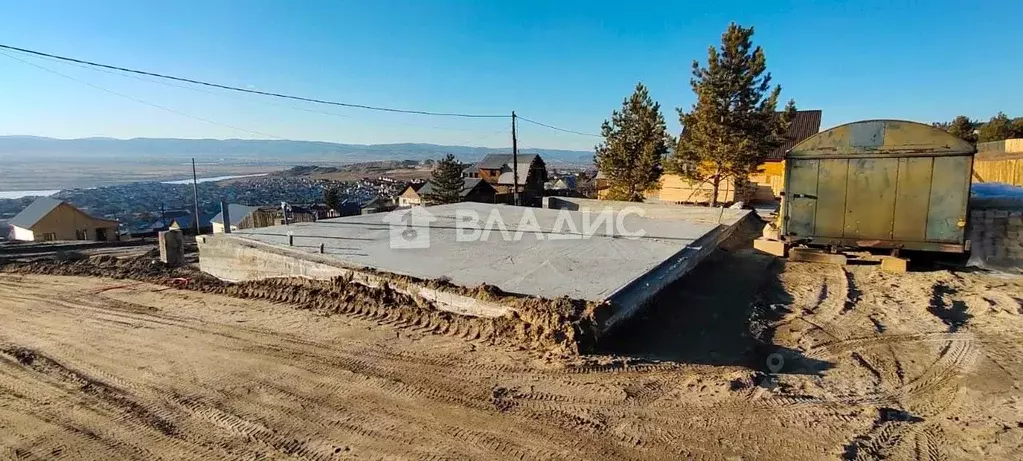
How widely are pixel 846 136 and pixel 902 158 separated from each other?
3.03 feet

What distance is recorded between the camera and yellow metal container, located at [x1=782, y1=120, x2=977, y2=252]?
7.87m

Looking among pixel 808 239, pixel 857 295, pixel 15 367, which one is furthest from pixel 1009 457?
pixel 15 367

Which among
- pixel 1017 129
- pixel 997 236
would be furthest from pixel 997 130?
pixel 997 236

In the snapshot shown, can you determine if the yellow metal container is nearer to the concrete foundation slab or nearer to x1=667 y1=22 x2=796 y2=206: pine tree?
the concrete foundation slab

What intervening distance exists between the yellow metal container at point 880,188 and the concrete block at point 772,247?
0.47 m

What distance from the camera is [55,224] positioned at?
24625 mm

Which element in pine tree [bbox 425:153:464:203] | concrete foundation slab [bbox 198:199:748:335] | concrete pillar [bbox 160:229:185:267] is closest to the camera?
concrete foundation slab [bbox 198:199:748:335]

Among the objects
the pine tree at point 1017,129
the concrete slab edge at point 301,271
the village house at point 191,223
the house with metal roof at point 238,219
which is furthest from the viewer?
the village house at point 191,223

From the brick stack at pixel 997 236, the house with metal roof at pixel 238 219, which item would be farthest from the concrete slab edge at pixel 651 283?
the house with metal roof at pixel 238 219

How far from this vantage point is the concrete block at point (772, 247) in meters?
9.76

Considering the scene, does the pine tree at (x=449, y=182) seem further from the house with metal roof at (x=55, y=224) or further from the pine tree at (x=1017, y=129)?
the pine tree at (x=1017, y=129)

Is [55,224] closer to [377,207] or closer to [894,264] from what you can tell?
[377,207]

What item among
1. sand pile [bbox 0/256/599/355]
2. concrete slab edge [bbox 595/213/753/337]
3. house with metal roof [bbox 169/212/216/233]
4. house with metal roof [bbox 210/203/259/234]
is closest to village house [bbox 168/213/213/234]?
house with metal roof [bbox 169/212/216/233]

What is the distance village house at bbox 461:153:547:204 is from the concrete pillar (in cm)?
2098
